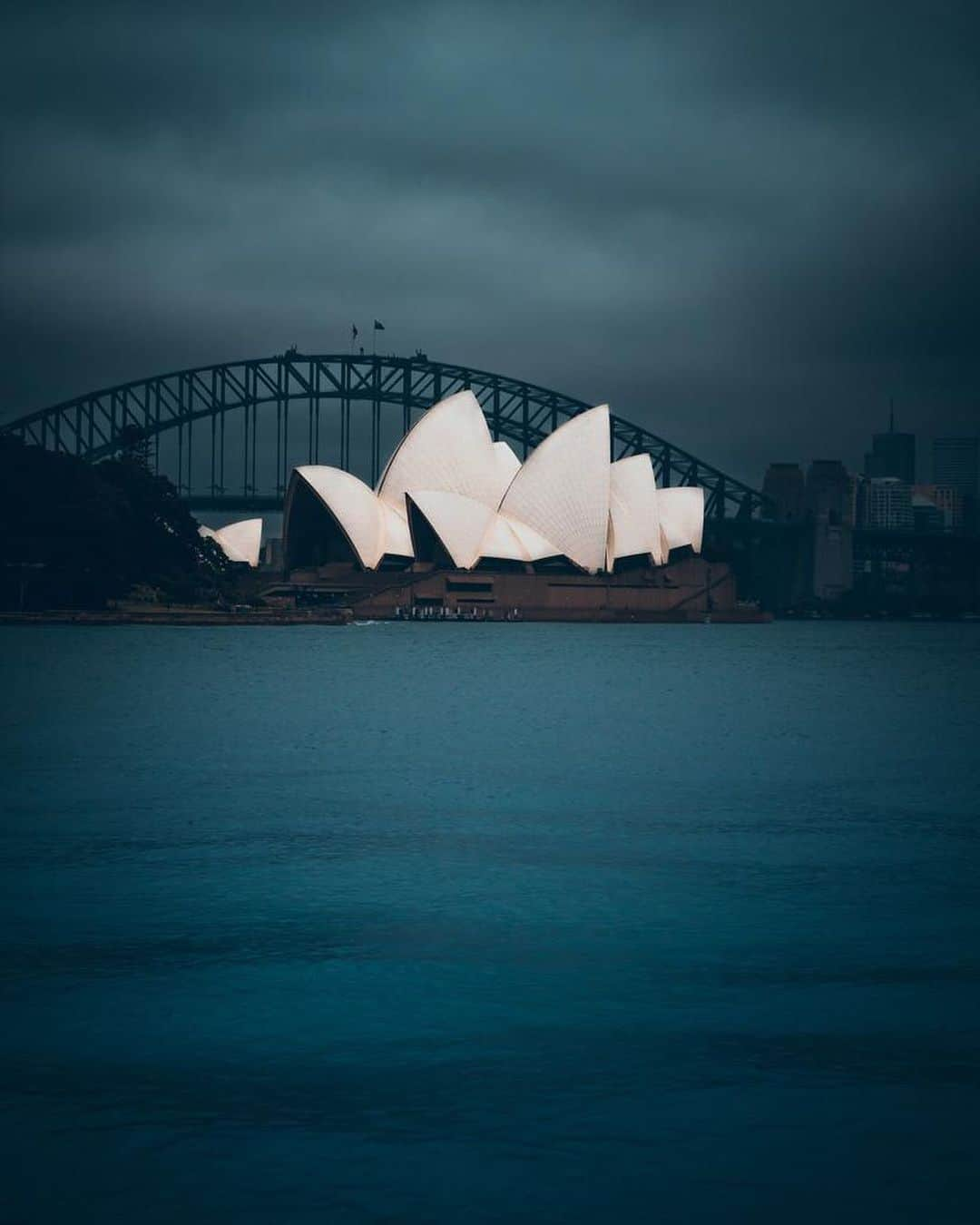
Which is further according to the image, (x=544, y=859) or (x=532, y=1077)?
(x=544, y=859)

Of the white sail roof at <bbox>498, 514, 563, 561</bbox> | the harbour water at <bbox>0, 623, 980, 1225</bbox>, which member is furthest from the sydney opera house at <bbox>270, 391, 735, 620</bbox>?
the harbour water at <bbox>0, 623, 980, 1225</bbox>

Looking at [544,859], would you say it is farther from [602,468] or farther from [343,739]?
[602,468]

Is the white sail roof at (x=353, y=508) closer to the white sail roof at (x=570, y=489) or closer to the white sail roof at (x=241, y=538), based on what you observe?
the white sail roof at (x=570, y=489)

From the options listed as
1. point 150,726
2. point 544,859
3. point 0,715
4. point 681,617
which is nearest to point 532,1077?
point 544,859

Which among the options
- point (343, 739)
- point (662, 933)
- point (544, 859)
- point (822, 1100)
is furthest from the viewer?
point (343, 739)

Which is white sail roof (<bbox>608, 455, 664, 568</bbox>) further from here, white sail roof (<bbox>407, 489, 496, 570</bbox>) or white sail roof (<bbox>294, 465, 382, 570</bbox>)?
white sail roof (<bbox>294, 465, 382, 570</bbox>)

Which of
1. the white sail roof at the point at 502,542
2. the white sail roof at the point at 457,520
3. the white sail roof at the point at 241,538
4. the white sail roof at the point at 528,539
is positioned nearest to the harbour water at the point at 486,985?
the white sail roof at the point at 457,520

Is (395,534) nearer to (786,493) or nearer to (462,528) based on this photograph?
(462,528)
